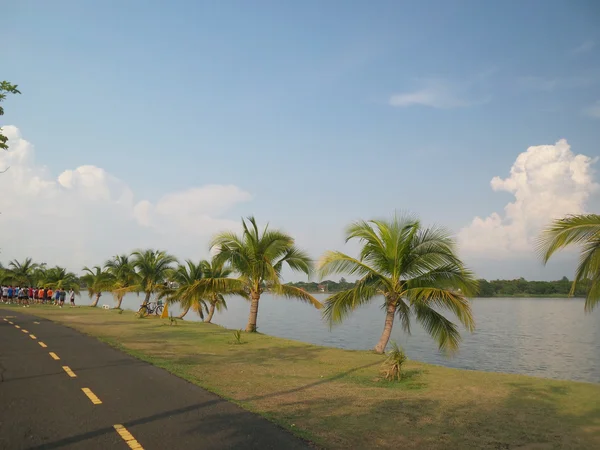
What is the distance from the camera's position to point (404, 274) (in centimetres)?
1864

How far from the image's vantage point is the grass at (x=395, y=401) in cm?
758

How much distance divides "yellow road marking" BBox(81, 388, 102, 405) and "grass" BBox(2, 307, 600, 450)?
7.85ft

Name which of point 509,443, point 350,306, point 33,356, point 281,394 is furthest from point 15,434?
point 350,306

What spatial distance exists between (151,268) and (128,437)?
38.4 meters

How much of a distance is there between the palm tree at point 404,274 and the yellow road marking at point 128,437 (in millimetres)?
11729

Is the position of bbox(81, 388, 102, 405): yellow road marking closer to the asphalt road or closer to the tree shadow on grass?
the asphalt road

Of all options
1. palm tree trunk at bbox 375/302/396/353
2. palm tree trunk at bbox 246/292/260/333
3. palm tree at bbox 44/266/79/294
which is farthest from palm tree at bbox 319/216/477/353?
palm tree at bbox 44/266/79/294

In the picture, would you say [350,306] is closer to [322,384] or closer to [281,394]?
[322,384]

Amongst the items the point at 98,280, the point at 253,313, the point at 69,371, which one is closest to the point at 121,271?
the point at 98,280

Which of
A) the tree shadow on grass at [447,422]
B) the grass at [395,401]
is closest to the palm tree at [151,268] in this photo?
the grass at [395,401]

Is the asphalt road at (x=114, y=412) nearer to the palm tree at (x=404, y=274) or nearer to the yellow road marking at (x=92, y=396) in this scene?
the yellow road marking at (x=92, y=396)

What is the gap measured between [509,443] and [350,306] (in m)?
11.3

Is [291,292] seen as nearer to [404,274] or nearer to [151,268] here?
[404,274]

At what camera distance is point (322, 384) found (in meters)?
11.9
